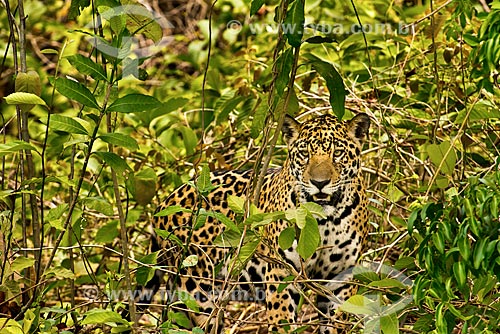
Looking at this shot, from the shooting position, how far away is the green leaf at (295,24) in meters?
4.16

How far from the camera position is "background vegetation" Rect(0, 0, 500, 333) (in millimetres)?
3834

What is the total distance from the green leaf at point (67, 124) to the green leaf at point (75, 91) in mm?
114

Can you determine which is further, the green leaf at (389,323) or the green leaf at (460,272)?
the green leaf at (389,323)

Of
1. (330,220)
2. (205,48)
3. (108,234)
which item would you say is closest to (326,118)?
(330,220)

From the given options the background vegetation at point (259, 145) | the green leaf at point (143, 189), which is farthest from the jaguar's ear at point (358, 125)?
the green leaf at point (143, 189)

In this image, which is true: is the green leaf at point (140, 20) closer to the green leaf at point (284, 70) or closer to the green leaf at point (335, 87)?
the green leaf at point (284, 70)

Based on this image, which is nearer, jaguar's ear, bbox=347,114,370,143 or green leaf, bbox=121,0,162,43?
green leaf, bbox=121,0,162,43

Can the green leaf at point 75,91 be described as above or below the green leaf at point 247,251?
above

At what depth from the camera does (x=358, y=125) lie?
5.64 metres

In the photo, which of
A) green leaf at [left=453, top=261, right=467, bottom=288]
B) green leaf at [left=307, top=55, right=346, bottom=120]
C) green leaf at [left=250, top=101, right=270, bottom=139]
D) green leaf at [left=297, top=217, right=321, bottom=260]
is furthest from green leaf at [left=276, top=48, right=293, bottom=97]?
green leaf at [left=453, top=261, right=467, bottom=288]

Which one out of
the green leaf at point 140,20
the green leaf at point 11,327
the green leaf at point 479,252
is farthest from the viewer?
the green leaf at point 140,20

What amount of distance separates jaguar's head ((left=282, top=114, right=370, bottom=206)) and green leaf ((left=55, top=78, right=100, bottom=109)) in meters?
1.64

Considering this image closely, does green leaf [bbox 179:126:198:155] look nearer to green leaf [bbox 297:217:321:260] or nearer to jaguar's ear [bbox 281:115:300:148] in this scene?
jaguar's ear [bbox 281:115:300:148]

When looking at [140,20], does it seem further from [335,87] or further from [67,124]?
[335,87]
